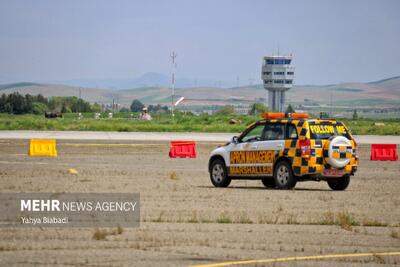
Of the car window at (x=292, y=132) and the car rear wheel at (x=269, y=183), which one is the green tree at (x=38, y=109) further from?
the car window at (x=292, y=132)

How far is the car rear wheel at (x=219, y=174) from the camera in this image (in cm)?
2716

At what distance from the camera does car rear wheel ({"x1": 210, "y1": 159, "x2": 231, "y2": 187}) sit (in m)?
27.2

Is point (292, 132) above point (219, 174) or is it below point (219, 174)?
above

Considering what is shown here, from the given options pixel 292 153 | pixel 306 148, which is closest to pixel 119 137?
pixel 292 153

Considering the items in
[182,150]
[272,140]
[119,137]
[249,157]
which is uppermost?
[272,140]

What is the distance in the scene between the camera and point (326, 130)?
25625 mm

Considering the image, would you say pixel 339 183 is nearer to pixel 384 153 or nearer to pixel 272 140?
pixel 272 140

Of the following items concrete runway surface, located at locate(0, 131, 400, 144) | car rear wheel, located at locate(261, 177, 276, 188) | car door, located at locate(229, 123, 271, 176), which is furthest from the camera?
concrete runway surface, located at locate(0, 131, 400, 144)

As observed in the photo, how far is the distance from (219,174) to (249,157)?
1.18m

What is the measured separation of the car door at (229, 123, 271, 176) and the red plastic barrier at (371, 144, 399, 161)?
20.8 meters

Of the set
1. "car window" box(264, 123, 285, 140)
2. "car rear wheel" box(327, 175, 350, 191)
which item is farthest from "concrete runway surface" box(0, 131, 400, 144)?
"car window" box(264, 123, 285, 140)

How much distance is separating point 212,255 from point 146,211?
19.2 feet

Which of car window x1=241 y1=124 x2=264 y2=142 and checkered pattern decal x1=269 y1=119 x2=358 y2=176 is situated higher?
car window x1=241 y1=124 x2=264 y2=142

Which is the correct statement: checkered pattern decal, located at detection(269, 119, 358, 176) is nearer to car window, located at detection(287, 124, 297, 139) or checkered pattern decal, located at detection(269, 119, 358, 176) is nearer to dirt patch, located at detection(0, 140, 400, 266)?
car window, located at detection(287, 124, 297, 139)
